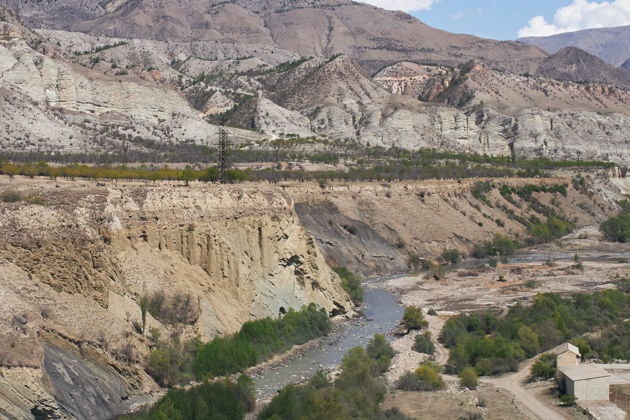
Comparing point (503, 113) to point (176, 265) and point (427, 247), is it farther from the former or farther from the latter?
point (176, 265)

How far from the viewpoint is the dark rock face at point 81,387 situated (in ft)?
98.5

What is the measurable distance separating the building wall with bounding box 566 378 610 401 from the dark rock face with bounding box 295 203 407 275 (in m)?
41.0

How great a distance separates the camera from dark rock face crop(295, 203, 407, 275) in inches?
3012

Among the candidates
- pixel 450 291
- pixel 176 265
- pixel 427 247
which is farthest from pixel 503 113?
pixel 176 265

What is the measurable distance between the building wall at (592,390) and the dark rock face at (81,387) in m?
17.0

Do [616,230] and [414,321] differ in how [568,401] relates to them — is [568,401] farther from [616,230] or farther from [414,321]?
[616,230]

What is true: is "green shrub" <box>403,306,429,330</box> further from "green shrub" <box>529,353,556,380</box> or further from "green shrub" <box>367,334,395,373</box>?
"green shrub" <box>529,353,556,380</box>

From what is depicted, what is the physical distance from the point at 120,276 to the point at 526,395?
17.9 meters

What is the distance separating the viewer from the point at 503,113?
179000 mm

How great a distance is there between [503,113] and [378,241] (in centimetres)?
10350

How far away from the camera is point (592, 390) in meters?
33.3

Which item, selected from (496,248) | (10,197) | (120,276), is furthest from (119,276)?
(496,248)

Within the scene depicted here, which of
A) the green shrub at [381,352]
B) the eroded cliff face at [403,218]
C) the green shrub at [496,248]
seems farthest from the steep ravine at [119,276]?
the green shrub at [496,248]

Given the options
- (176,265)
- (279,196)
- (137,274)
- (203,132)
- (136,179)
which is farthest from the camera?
(203,132)
